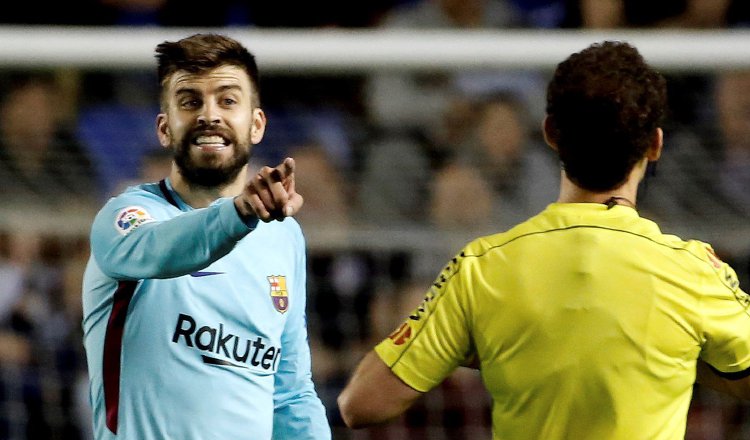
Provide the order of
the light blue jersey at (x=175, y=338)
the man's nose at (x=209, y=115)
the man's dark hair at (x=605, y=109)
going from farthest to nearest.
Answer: the man's nose at (x=209, y=115), the light blue jersey at (x=175, y=338), the man's dark hair at (x=605, y=109)

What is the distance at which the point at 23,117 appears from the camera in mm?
5969

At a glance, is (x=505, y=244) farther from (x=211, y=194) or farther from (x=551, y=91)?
(x=211, y=194)

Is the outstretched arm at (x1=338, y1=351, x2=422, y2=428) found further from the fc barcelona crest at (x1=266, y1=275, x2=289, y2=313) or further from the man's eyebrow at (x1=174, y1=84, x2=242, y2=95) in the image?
the man's eyebrow at (x1=174, y1=84, x2=242, y2=95)

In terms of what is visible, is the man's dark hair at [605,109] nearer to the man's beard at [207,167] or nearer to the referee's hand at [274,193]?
the referee's hand at [274,193]

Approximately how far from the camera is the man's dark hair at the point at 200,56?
3402 millimetres

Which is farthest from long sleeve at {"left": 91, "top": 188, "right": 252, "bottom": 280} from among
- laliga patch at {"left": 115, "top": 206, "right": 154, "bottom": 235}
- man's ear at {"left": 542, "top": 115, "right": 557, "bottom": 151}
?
man's ear at {"left": 542, "top": 115, "right": 557, "bottom": 151}

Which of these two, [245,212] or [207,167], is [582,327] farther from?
[207,167]

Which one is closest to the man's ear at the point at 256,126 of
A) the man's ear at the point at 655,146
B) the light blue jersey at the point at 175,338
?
the light blue jersey at the point at 175,338

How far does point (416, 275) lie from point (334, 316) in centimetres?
42

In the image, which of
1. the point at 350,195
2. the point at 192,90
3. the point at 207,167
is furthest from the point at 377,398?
the point at 350,195

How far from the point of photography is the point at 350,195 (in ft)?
19.3

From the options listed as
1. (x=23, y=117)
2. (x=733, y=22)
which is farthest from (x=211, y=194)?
(x=733, y=22)

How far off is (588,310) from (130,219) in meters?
1.12

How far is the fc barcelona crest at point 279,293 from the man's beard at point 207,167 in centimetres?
28
